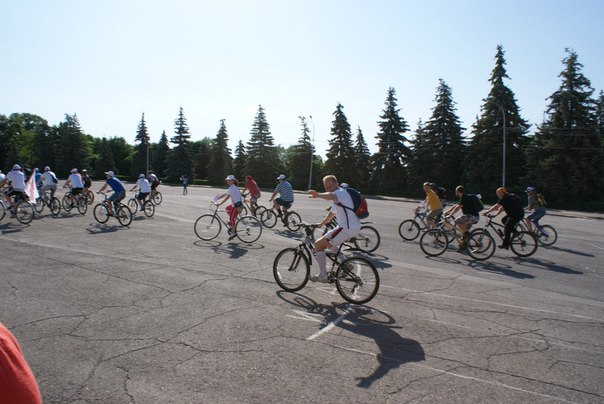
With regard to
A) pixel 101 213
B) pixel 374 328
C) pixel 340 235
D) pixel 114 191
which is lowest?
pixel 374 328

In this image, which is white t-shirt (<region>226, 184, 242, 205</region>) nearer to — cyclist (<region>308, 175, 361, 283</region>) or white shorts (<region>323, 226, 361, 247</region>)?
cyclist (<region>308, 175, 361, 283</region>)

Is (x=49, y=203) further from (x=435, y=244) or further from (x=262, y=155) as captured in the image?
(x=262, y=155)

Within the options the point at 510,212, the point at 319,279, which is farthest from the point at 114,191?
the point at 510,212

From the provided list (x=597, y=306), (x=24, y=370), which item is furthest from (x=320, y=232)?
(x=24, y=370)

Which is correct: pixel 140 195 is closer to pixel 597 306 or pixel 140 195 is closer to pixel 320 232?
pixel 320 232

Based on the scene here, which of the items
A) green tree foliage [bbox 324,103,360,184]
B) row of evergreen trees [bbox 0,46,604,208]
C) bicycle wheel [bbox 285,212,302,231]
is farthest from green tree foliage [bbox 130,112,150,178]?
bicycle wheel [bbox 285,212,302,231]

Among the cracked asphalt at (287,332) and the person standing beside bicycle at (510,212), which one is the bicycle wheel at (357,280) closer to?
the cracked asphalt at (287,332)

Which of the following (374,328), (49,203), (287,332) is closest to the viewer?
(287,332)

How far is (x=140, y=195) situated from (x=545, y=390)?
17629 mm

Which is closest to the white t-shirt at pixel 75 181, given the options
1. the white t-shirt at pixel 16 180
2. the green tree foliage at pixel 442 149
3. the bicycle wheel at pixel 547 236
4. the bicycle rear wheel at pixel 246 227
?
the white t-shirt at pixel 16 180

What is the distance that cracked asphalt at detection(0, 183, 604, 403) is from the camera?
4078mm

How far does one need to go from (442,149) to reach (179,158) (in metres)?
41.6

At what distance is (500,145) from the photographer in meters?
41.8

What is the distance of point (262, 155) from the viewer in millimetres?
64125
